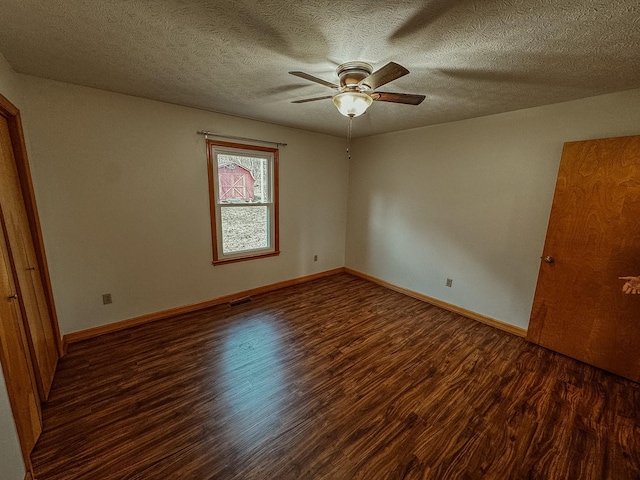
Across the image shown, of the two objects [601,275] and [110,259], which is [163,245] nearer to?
[110,259]

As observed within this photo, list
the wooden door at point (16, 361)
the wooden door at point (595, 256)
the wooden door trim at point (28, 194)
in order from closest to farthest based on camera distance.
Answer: the wooden door at point (16, 361) < the wooden door trim at point (28, 194) < the wooden door at point (595, 256)

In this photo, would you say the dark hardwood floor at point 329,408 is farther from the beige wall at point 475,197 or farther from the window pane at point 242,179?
the window pane at point 242,179

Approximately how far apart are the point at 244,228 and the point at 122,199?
138 cm

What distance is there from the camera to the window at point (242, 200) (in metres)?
3.23

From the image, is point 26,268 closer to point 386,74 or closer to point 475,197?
point 386,74

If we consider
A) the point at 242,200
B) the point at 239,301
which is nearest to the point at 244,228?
the point at 242,200

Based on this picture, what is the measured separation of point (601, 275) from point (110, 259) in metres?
4.56

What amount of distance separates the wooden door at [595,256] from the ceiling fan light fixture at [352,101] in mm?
2018

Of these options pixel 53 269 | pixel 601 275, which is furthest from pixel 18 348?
pixel 601 275

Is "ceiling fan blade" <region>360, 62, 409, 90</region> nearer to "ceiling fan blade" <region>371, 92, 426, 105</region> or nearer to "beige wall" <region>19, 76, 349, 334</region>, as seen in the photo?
"ceiling fan blade" <region>371, 92, 426, 105</region>

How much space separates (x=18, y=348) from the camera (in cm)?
152

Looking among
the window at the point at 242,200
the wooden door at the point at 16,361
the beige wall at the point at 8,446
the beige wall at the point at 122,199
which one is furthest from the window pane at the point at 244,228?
the beige wall at the point at 8,446

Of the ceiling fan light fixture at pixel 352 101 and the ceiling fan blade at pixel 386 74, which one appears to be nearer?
the ceiling fan blade at pixel 386 74

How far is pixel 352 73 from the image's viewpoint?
1772 millimetres
